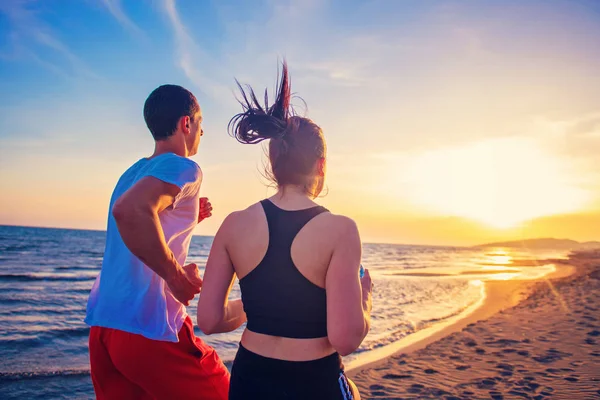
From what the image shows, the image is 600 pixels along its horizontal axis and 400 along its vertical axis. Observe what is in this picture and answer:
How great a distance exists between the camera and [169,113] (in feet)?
7.02

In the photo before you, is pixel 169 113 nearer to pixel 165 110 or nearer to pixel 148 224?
pixel 165 110

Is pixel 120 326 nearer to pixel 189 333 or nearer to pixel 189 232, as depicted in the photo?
pixel 189 333

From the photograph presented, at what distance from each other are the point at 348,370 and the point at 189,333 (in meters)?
5.07

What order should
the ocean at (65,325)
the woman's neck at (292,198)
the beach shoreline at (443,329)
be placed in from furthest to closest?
the beach shoreline at (443,329)
the ocean at (65,325)
the woman's neck at (292,198)

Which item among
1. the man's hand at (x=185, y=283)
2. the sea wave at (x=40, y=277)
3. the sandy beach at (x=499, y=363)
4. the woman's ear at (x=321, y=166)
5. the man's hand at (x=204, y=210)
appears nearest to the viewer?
the woman's ear at (x=321, y=166)

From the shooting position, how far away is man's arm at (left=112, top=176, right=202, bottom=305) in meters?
1.77

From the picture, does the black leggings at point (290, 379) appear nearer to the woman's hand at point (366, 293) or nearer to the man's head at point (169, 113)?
the woman's hand at point (366, 293)

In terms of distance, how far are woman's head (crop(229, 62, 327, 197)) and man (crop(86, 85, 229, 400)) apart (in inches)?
16.5

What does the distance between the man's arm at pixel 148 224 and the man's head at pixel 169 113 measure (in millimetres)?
378

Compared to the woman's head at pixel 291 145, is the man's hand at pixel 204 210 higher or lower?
lower

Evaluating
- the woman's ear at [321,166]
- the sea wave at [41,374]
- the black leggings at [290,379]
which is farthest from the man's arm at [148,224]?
the sea wave at [41,374]

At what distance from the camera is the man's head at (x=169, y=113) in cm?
214

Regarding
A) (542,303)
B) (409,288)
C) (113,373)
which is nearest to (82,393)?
(113,373)

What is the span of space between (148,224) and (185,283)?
32 cm
